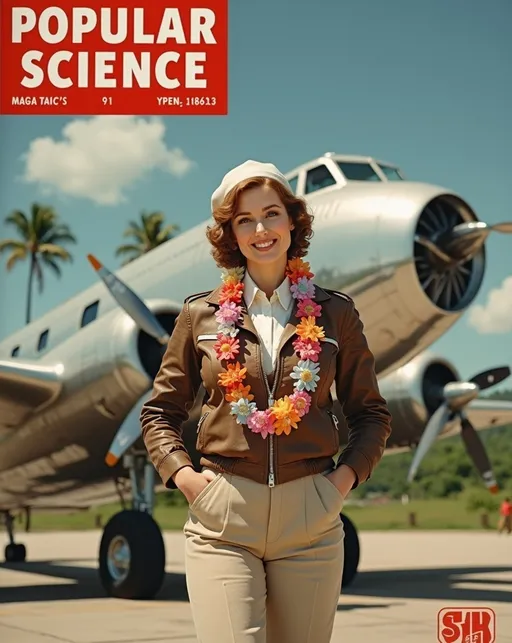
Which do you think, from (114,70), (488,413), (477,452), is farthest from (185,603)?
(488,413)

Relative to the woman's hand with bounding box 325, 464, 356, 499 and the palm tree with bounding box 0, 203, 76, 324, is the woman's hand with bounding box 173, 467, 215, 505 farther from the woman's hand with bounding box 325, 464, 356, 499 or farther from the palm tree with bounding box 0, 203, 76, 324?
the palm tree with bounding box 0, 203, 76, 324

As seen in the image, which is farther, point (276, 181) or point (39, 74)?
point (39, 74)

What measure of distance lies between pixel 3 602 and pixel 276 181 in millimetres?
8574

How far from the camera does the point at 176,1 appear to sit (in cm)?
529

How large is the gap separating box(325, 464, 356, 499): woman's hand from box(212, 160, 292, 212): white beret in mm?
778

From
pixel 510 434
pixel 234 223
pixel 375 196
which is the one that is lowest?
pixel 510 434

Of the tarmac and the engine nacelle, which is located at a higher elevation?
the engine nacelle

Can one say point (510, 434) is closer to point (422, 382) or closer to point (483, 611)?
point (422, 382)

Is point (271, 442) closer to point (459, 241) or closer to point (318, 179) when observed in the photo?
point (459, 241)

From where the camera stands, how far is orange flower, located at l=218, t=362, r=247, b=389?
2416mm

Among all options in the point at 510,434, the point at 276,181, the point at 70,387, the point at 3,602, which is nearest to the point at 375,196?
the point at 70,387

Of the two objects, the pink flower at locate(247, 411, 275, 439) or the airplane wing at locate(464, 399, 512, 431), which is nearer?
the pink flower at locate(247, 411, 275, 439)

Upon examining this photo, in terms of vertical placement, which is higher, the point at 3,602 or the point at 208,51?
the point at 208,51

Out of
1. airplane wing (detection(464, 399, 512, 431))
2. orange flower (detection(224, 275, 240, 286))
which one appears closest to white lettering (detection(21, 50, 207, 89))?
orange flower (detection(224, 275, 240, 286))
